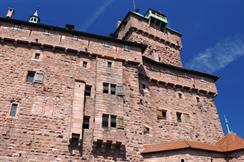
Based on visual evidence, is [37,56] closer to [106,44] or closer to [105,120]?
[106,44]

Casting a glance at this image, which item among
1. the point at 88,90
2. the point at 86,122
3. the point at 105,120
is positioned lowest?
the point at 86,122

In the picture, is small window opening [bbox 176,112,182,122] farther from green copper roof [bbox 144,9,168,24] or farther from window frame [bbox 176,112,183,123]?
green copper roof [bbox 144,9,168,24]

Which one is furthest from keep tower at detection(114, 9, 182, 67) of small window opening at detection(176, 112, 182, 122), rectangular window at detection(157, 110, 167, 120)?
rectangular window at detection(157, 110, 167, 120)

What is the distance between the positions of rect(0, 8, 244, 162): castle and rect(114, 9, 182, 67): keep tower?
6760 millimetres

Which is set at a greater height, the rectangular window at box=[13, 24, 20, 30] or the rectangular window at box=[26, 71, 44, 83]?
the rectangular window at box=[13, 24, 20, 30]

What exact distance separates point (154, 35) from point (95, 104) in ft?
55.3

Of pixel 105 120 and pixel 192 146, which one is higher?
pixel 105 120

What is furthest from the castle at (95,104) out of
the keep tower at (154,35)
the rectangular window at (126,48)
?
the keep tower at (154,35)

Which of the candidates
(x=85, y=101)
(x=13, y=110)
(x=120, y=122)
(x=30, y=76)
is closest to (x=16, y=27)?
(x=30, y=76)

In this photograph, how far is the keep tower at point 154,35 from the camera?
32750 mm

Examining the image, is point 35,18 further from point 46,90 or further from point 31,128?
point 31,128

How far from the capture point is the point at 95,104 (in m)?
19.9

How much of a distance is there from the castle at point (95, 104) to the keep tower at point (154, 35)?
6.76 m

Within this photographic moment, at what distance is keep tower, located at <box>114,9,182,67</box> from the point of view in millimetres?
32750
